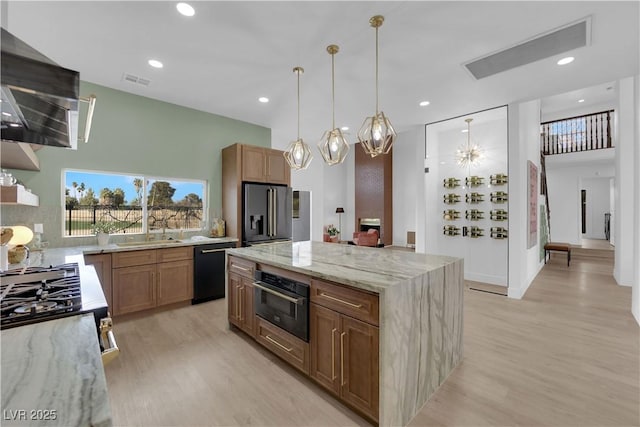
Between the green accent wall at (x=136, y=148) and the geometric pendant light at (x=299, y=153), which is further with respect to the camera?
the green accent wall at (x=136, y=148)

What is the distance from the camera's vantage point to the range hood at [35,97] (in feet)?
2.61

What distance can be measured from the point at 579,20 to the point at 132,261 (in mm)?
5166

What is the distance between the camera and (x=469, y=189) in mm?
5285

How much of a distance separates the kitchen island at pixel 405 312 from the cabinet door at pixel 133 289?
6.16 ft

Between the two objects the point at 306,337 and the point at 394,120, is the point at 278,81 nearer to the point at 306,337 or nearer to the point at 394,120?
the point at 394,120

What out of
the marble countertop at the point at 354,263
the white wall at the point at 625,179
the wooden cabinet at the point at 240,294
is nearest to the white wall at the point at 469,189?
the white wall at the point at 625,179

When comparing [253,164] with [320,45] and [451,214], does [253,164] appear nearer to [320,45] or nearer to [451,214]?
[320,45]

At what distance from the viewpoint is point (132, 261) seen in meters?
3.37

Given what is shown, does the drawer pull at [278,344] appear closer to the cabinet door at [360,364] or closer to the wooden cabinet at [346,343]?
the wooden cabinet at [346,343]

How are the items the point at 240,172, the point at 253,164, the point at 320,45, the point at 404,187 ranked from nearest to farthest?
the point at 320,45, the point at 240,172, the point at 253,164, the point at 404,187

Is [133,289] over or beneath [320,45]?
beneath

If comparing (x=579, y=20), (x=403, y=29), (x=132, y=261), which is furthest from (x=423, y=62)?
(x=132, y=261)

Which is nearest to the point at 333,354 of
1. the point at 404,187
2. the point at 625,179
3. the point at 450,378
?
the point at 450,378

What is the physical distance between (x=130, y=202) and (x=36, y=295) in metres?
3.11
